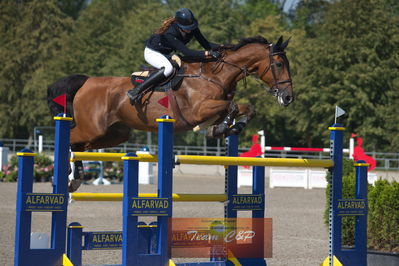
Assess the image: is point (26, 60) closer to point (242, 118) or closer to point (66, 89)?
point (66, 89)

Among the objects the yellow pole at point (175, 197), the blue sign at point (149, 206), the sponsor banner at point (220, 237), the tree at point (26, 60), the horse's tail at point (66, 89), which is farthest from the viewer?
the tree at point (26, 60)

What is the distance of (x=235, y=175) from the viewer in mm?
6387

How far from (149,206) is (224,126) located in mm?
1443

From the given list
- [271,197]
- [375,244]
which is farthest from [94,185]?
[375,244]

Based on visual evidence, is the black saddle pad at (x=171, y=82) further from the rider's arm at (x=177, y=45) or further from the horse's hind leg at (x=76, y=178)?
the horse's hind leg at (x=76, y=178)

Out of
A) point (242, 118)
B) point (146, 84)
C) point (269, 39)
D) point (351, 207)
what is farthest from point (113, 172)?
point (269, 39)

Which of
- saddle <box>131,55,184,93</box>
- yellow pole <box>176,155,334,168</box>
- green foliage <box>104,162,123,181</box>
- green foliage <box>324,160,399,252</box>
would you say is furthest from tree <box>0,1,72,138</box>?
yellow pole <box>176,155,334,168</box>

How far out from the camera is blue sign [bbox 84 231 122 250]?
231 inches

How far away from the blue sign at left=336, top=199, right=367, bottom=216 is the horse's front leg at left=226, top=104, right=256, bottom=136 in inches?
43.4

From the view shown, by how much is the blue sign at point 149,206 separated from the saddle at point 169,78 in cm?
187

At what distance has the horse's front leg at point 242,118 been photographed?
6.38m

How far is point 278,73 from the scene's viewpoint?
6770 mm

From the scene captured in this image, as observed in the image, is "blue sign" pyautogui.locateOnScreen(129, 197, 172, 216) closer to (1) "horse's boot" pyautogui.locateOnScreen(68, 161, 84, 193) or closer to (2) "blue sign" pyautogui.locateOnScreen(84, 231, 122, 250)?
(2) "blue sign" pyautogui.locateOnScreen(84, 231, 122, 250)

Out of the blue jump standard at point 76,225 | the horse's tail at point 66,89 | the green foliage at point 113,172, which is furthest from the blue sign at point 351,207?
the green foliage at point 113,172
